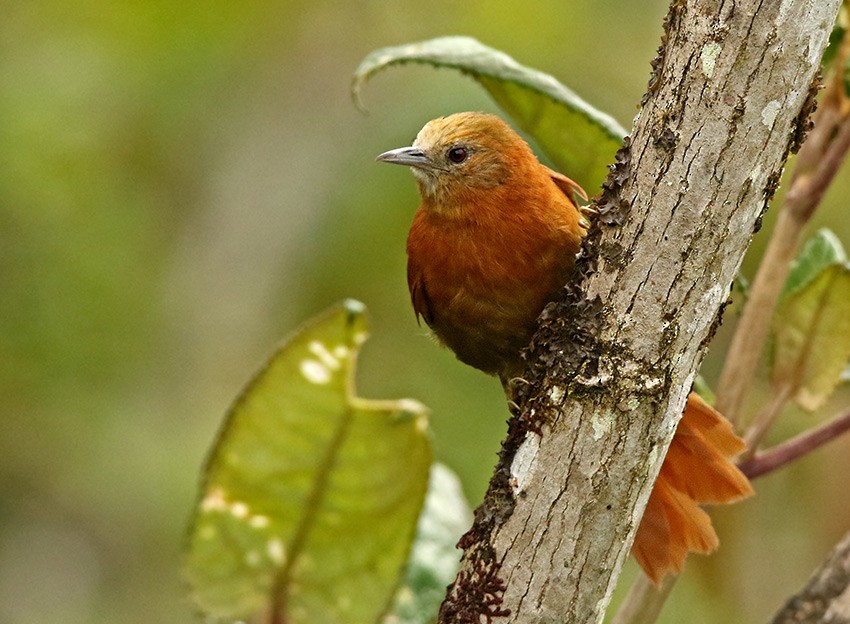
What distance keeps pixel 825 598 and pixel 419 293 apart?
1.20 metres

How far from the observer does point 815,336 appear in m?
2.60

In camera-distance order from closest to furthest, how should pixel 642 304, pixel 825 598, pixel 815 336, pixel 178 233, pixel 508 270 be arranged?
pixel 642 304 < pixel 825 598 < pixel 815 336 < pixel 508 270 < pixel 178 233

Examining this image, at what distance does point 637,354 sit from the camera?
1.91m

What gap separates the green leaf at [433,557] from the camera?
271 centimetres

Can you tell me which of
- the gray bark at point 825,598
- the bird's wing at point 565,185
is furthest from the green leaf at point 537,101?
the gray bark at point 825,598

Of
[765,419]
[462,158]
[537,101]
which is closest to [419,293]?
[462,158]

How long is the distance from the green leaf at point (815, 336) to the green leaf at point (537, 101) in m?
0.50

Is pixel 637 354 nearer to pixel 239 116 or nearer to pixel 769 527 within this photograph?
pixel 769 527

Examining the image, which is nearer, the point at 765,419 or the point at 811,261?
the point at 765,419

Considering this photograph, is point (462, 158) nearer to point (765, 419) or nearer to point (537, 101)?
point (537, 101)

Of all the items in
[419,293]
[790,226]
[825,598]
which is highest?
[790,226]

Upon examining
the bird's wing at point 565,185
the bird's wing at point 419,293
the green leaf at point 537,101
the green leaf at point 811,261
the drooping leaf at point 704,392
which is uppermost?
the green leaf at point 537,101

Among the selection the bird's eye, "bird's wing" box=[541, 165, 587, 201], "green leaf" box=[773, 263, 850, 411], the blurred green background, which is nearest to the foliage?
"green leaf" box=[773, 263, 850, 411]

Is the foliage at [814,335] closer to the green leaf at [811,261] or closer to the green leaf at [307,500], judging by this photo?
the green leaf at [811,261]
